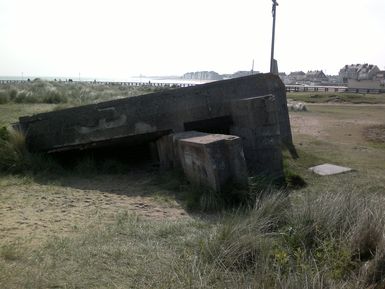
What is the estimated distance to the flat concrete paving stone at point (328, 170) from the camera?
7216mm

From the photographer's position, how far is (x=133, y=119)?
24.1 feet

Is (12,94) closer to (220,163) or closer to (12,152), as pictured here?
(12,152)

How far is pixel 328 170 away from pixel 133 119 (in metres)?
3.40

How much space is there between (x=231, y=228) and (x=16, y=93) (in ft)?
68.8

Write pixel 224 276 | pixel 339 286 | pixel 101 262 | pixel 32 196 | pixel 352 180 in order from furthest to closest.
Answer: pixel 352 180 → pixel 32 196 → pixel 101 262 → pixel 224 276 → pixel 339 286

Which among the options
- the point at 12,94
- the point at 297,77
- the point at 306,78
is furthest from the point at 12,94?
the point at 297,77

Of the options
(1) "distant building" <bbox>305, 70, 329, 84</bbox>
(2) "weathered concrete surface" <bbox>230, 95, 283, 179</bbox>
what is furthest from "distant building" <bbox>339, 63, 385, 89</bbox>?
(2) "weathered concrete surface" <bbox>230, 95, 283, 179</bbox>

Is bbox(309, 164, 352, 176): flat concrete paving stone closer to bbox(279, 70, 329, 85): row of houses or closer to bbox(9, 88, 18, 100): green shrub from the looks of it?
bbox(9, 88, 18, 100): green shrub

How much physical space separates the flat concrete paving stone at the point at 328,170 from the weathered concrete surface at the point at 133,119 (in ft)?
5.50

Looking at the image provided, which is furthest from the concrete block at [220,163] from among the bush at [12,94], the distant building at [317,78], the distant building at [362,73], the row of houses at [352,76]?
the distant building at [317,78]

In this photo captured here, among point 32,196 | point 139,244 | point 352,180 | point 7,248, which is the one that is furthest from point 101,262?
point 352,180

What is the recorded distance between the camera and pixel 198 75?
7844 inches

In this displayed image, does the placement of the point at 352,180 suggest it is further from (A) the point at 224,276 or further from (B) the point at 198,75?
(B) the point at 198,75

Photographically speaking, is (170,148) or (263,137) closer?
(263,137)
